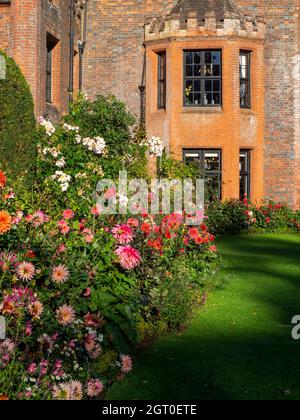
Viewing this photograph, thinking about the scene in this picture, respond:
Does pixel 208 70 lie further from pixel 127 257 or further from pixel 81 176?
pixel 127 257

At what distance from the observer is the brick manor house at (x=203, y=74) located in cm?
2069

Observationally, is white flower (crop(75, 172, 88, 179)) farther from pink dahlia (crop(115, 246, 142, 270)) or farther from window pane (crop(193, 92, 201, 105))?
window pane (crop(193, 92, 201, 105))

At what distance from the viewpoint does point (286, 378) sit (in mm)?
5801

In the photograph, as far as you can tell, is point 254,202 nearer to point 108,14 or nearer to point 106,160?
point 108,14

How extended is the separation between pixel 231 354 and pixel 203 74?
15.8 meters

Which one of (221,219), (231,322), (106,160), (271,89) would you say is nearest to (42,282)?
(231,322)

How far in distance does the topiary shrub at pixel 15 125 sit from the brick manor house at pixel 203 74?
221 inches

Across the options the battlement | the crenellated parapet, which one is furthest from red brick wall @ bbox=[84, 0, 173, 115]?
the battlement

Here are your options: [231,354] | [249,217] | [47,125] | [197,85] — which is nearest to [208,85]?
[197,85]

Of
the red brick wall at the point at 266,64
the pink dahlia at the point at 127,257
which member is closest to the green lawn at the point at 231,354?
the pink dahlia at the point at 127,257

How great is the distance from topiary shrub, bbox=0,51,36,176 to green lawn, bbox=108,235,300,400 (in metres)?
4.32

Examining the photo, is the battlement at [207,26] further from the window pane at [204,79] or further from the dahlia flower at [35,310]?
the dahlia flower at [35,310]

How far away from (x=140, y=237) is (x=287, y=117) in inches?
612

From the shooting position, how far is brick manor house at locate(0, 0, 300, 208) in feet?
67.9
